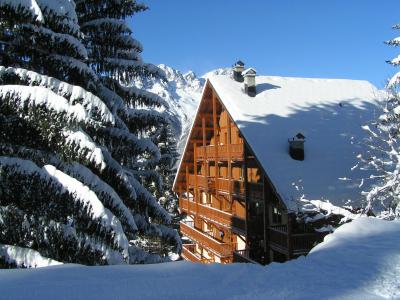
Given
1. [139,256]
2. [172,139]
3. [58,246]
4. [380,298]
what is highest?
[172,139]

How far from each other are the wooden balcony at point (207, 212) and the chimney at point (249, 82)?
688 cm

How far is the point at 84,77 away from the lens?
8961mm

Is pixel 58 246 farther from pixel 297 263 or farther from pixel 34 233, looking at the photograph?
pixel 297 263

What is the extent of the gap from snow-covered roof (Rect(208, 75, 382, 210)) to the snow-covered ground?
9.42 metres

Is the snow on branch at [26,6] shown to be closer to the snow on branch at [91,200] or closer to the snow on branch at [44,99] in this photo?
the snow on branch at [44,99]

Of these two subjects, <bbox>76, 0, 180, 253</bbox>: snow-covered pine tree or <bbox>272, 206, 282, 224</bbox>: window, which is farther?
<bbox>272, 206, 282, 224</bbox>: window

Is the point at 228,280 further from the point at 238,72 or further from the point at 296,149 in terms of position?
the point at 238,72

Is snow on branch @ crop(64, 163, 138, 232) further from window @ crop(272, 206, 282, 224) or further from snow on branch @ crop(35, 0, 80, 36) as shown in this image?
window @ crop(272, 206, 282, 224)

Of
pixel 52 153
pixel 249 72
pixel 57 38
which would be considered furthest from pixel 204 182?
pixel 57 38

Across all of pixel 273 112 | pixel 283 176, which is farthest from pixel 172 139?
pixel 283 176

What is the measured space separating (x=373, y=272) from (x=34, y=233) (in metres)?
6.16

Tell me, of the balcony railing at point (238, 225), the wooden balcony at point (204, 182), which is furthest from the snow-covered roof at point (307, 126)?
the wooden balcony at point (204, 182)

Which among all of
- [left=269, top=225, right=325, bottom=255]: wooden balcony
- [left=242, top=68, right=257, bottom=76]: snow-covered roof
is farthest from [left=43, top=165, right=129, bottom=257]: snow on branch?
[left=242, top=68, right=257, bottom=76]: snow-covered roof

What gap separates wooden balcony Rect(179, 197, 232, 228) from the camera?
76.0ft
